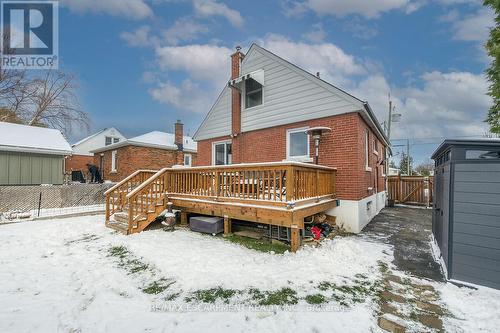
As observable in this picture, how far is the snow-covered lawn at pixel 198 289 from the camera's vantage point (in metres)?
2.81

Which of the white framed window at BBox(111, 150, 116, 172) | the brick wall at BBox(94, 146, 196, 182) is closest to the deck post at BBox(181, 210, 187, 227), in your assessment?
the brick wall at BBox(94, 146, 196, 182)

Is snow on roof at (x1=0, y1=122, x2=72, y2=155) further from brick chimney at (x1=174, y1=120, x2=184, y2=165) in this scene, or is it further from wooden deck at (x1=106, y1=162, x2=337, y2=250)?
brick chimney at (x1=174, y1=120, x2=184, y2=165)

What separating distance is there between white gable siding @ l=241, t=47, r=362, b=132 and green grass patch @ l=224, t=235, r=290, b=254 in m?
4.69

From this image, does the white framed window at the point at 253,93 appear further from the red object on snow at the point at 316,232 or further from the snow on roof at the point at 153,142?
the snow on roof at the point at 153,142

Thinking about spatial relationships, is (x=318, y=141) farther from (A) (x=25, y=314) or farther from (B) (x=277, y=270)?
(A) (x=25, y=314)

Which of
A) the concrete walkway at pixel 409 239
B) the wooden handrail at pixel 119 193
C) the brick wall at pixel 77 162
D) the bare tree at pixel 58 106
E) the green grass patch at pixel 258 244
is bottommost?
the concrete walkway at pixel 409 239

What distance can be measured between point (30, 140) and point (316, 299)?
52.9ft

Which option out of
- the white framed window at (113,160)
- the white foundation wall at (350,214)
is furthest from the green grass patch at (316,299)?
the white framed window at (113,160)

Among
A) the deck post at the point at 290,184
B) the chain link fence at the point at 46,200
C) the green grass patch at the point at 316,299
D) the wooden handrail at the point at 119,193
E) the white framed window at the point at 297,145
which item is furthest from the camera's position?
the chain link fence at the point at 46,200

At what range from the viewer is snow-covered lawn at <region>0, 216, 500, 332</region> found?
2.81 metres

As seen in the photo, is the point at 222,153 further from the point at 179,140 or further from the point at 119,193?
the point at 179,140

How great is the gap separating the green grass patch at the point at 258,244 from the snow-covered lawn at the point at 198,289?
Answer: 290 millimetres

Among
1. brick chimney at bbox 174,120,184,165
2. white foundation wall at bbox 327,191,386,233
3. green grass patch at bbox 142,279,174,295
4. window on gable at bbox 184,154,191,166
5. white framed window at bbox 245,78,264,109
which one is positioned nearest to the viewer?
green grass patch at bbox 142,279,174,295

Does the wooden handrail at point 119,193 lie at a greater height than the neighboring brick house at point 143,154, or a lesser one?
lesser
